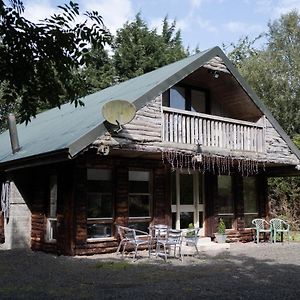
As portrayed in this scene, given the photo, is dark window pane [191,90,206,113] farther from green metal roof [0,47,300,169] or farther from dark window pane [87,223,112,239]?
dark window pane [87,223,112,239]

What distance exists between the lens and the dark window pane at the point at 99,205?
480 inches

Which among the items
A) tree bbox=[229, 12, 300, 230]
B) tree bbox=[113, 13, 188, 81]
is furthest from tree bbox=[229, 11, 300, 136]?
tree bbox=[113, 13, 188, 81]

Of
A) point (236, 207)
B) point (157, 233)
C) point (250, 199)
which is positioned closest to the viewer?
point (157, 233)

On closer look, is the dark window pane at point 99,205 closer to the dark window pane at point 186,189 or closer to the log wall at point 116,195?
the log wall at point 116,195

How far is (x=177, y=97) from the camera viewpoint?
1466cm

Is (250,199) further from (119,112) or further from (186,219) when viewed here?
(119,112)

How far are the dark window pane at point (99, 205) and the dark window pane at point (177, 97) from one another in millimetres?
3758

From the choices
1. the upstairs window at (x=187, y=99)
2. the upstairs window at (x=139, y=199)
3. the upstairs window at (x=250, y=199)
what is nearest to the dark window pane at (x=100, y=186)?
the upstairs window at (x=139, y=199)

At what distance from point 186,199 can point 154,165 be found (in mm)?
1868

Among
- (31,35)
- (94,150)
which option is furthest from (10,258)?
(31,35)

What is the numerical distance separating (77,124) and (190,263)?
478 cm

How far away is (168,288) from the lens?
7.50 meters

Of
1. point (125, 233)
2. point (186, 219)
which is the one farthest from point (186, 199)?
point (125, 233)

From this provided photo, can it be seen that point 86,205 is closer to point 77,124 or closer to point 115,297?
point 77,124
